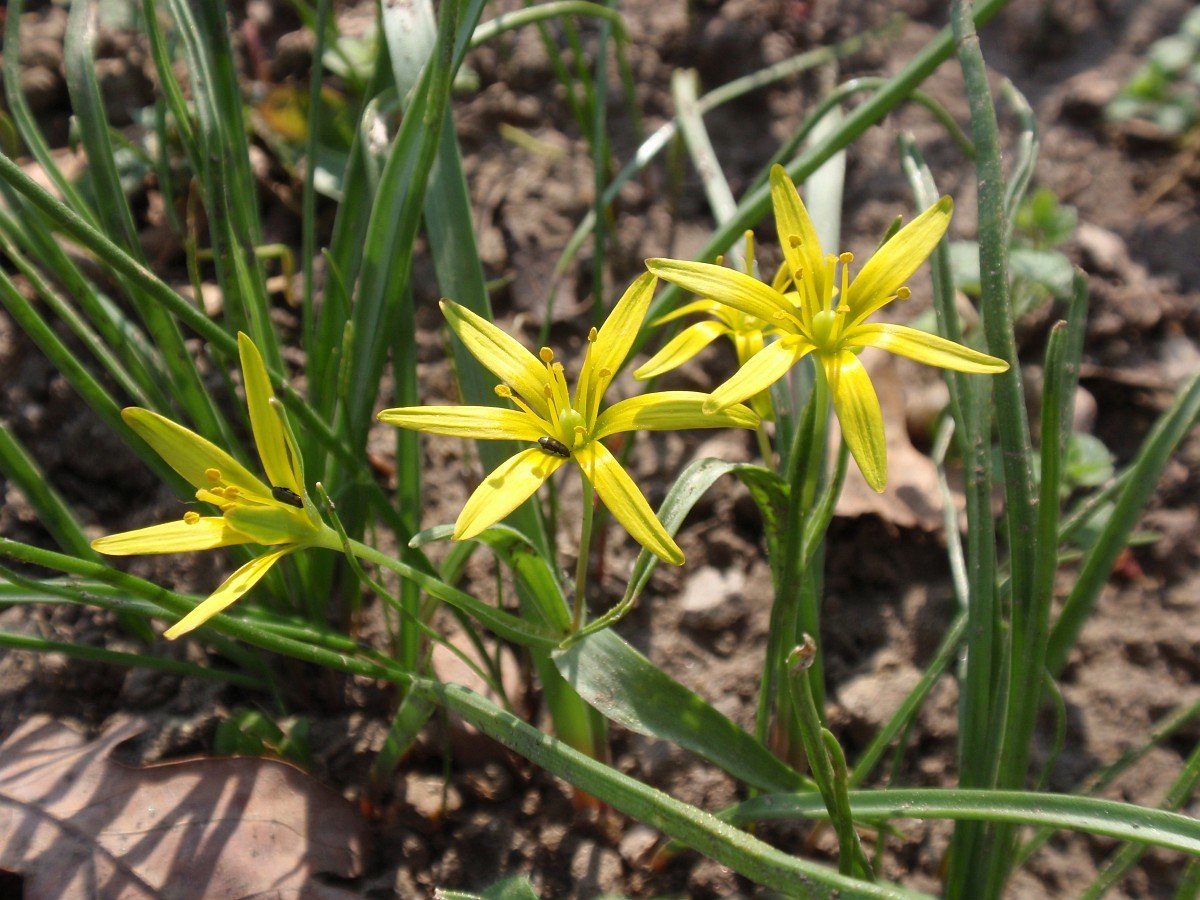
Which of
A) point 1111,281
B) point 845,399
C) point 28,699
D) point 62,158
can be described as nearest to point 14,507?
point 28,699

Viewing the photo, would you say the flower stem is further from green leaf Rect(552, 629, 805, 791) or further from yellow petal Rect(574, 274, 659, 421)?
yellow petal Rect(574, 274, 659, 421)

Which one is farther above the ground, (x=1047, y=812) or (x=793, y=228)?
(x=793, y=228)

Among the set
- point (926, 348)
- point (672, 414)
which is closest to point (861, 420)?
point (926, 348)

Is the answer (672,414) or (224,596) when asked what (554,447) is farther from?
(224,596)

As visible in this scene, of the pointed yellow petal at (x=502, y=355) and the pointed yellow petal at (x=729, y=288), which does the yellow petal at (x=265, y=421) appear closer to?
the pointed yellow petal at (x=502, y=355)

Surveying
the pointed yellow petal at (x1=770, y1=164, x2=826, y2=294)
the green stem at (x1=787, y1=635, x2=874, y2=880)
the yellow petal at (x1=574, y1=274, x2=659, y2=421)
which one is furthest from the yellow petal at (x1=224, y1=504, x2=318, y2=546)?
the pointed yellow petal at (x1=770, y1=164, x2=826, y2=294)

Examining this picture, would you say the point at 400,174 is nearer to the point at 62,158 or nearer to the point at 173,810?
the point at 173,810
